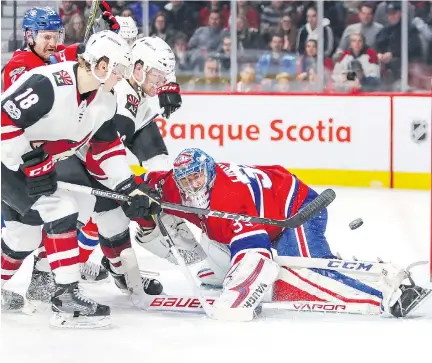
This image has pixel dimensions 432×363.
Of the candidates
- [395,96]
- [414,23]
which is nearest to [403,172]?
[395,96]

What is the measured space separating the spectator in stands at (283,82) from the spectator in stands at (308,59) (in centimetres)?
8

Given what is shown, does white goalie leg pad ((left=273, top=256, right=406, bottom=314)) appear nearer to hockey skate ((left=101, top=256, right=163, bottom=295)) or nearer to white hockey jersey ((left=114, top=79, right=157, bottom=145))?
hockey skate ((left=101, top=256, right=163, bottom=295))

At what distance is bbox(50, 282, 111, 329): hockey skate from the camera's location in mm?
4105

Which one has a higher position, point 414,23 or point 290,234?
point 414,23

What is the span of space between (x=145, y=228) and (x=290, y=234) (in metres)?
0.57

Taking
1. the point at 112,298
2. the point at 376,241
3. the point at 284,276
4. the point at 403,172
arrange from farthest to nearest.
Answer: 1. the point at 403,172
2. the point at 376,241
3. the point at 112,298
4. the point at 284,276

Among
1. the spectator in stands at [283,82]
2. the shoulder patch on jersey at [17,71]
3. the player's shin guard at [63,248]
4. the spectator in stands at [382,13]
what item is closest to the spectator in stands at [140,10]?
the spectator in stands at [283,82]

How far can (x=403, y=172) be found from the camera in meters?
7.42

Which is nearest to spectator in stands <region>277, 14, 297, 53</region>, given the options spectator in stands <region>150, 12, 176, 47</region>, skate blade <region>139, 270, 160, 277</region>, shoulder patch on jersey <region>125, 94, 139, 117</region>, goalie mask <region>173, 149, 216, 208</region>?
Result: spectator in stands <region>150, 12, 176, 47</region>

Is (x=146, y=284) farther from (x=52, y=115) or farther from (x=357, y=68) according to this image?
(x=357, y=68)

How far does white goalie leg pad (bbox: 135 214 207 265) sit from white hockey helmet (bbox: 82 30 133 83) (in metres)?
0.80

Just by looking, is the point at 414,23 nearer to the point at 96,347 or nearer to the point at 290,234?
the point at 290,234

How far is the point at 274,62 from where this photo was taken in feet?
26.1

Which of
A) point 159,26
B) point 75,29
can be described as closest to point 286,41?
point 159,26
